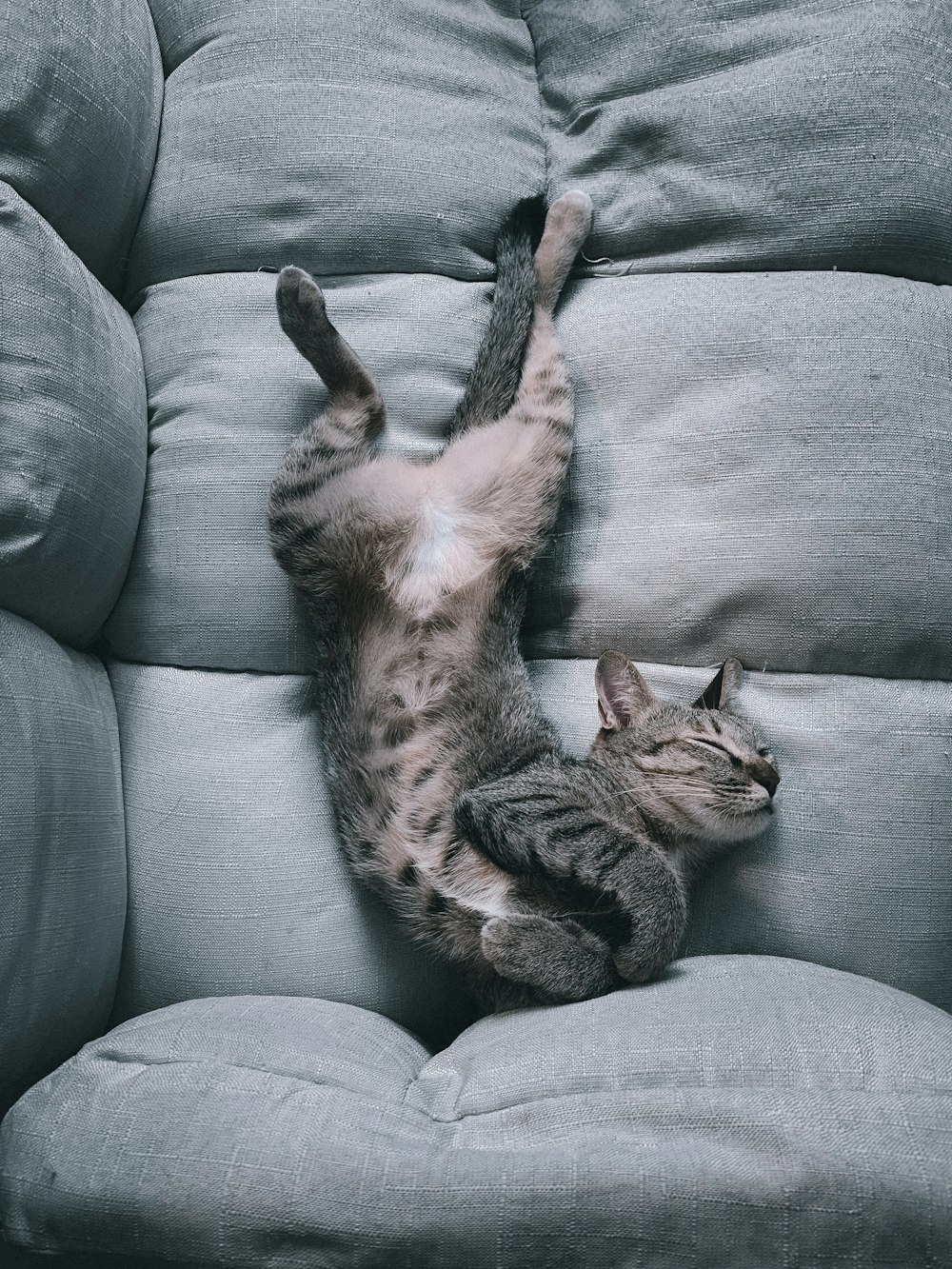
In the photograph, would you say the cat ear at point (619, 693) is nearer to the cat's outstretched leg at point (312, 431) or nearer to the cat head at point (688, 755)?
the cat head at point (688, 755)

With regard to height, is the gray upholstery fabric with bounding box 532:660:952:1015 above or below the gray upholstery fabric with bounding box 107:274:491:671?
below

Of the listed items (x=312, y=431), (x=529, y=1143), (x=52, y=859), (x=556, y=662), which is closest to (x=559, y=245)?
(x=312, y=431)

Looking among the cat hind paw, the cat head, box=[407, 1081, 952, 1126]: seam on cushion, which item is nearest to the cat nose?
the cat head

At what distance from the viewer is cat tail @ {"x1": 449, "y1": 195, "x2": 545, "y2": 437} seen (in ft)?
5.11

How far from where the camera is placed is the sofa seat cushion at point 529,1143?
942 millimetres

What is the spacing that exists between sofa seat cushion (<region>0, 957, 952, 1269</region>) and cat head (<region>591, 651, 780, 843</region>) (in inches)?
Answer: 10.5

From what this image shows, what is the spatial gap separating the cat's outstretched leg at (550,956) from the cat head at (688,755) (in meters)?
0.25

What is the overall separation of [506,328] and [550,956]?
1.00 metres

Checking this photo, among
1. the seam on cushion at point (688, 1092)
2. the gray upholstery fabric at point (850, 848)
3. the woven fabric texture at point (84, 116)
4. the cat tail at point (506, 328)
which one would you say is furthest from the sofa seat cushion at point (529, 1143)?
the woven fabric texture at point (84, 116)

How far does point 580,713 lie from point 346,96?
111 centimetres

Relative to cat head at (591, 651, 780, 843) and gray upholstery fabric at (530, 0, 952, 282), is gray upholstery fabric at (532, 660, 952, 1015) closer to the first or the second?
cat head at (591, 651, 780, 843)

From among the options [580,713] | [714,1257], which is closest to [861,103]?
[580,713]

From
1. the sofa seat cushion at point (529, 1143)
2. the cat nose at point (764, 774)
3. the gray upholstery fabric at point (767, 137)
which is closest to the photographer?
the sofa seat cushion at point (529, 1143)

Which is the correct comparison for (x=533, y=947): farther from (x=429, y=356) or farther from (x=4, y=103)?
(x=4, y=103)
